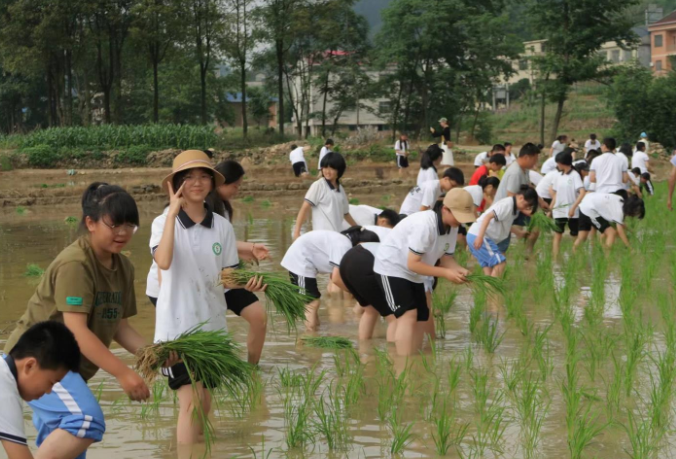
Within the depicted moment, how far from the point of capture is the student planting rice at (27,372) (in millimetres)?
2750

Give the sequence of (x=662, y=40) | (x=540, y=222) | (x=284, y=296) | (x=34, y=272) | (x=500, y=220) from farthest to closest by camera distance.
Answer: (x=662, y=40) → (x=34, y=272) → (x=540, y=222) → (x=500, y=220) → (x=284, y=296)

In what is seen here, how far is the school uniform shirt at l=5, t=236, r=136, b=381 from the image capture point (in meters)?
3.39

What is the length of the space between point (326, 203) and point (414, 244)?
2.56m

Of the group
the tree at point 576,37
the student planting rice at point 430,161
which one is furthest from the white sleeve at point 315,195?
the tree at point 576,37

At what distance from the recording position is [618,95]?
111 ft

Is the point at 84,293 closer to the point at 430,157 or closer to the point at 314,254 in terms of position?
the point at 314,254

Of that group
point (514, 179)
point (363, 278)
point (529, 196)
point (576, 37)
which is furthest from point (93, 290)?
point (576, 37)

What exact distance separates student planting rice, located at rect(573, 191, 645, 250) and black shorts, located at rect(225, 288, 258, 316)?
638 cm

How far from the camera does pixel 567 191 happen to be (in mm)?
11148

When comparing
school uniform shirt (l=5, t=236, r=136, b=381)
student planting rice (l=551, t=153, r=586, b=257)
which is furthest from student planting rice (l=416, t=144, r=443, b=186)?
school uniform shirt (l=5, t=236, r=136, b=381)

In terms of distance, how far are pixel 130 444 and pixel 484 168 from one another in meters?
8.73

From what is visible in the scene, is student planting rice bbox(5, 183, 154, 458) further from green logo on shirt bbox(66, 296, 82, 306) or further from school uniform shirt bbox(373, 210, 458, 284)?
school uniform shirt bbox(373, 210, 458, 284)

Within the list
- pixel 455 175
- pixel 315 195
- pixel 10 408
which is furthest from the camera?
pixel 455 175

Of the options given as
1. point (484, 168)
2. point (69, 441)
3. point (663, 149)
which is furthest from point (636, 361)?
point (663, 149)
